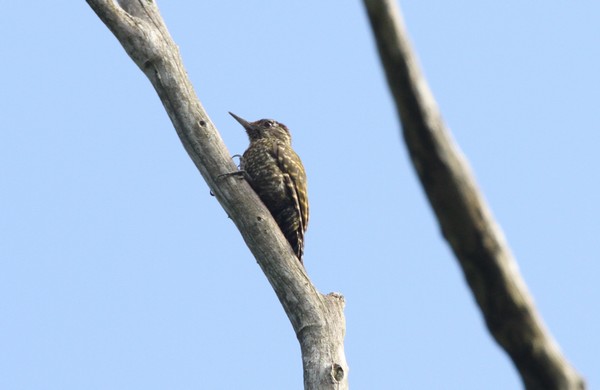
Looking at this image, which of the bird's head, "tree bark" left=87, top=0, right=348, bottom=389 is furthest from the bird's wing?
"tree bark" left=87, top=0, right=348, bottom=389

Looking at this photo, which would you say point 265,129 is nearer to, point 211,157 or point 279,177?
point 279,177

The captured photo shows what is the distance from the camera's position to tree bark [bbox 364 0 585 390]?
8.25 ft

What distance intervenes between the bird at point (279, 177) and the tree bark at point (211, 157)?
38cm

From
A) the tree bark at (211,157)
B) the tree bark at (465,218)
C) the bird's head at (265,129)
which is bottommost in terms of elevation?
the tree bark at (465,218)

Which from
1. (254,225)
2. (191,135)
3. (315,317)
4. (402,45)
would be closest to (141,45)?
(191,135)

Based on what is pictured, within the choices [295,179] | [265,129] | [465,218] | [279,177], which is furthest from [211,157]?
[465,218]

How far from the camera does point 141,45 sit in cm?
646

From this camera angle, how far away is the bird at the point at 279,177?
7430 mm

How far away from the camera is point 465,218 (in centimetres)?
254

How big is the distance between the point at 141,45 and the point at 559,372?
4.51 metres

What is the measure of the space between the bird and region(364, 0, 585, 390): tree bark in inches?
169

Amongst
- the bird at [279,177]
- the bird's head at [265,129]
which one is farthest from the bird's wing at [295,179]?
the bird's head at [265,129]

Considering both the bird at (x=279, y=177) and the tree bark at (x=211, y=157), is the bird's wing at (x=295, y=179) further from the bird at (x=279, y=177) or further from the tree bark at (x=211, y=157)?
the tree bark at (x=211, y=157)

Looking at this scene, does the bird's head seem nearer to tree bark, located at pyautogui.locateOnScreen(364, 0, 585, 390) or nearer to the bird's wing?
the bird's wing
